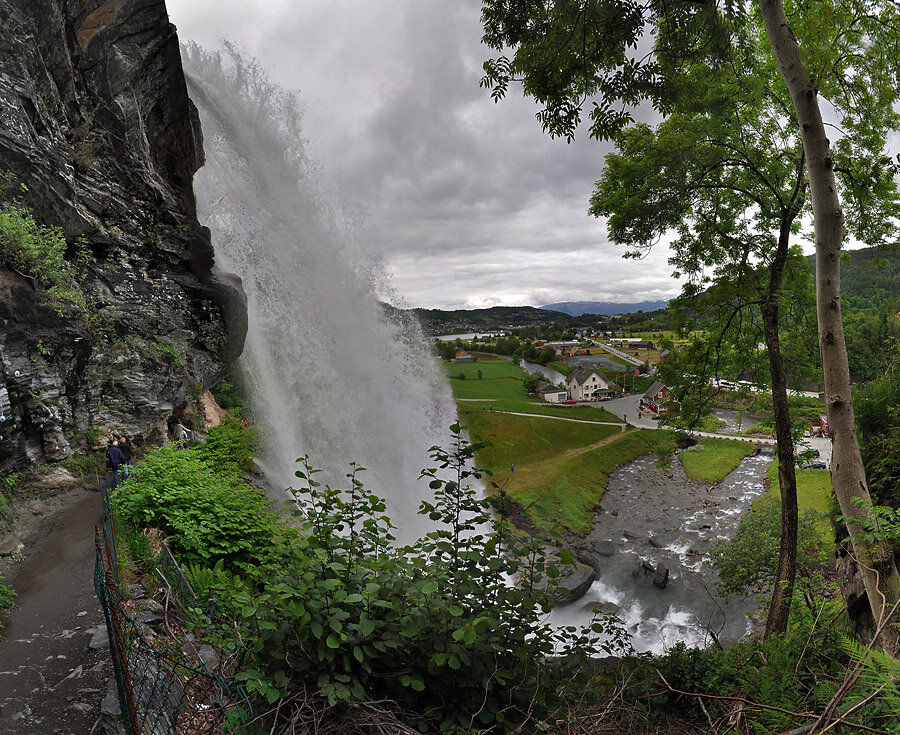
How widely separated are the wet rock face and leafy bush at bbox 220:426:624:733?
361 inches

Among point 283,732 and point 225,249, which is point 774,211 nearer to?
point 283,732

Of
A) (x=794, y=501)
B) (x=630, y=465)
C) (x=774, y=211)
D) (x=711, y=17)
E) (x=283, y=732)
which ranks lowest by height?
(x=630, y=465)

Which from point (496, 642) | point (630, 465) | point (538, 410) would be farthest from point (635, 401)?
point (496, 642)

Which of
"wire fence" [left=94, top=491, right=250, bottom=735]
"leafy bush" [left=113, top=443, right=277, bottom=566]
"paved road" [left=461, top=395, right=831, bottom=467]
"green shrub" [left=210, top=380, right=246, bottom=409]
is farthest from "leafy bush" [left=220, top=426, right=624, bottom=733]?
"paved road" [left=461, top=395, right=831, bottom=467]

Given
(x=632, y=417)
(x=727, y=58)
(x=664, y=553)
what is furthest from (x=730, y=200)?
(x=632, y=417)

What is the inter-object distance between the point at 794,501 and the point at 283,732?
29.7 ft

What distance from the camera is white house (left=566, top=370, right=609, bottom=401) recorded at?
67.8 metres

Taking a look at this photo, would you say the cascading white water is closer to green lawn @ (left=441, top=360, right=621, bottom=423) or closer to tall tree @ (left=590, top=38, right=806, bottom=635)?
tall tree @ (left=590, top=38, right=806, bottom=635)

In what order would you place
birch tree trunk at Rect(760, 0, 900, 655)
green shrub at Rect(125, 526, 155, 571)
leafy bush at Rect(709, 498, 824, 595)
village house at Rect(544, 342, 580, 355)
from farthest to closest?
1. village house at Rect(544, 342, 580, 355)
2. leafy bush at Rect(709, 498, 824, 595)
3. green shrub at Rect(125, 526, 155, 571)
4. birch tree trunk at Rect(760, 0, 900, 655)

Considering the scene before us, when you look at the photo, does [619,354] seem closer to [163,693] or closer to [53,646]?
[53,646]

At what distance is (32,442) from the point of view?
30.6ft

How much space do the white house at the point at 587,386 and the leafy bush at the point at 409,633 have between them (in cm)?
6714

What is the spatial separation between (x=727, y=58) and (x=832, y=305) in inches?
143

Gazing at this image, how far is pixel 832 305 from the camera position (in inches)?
179
